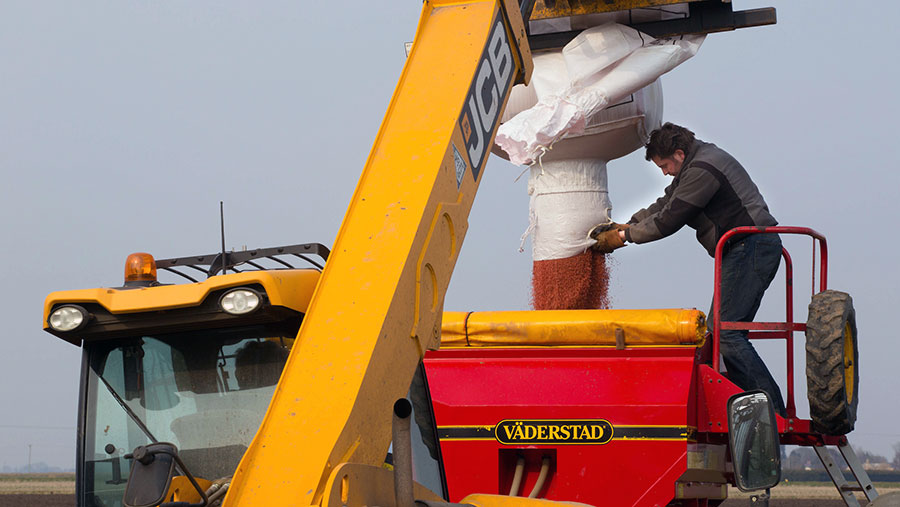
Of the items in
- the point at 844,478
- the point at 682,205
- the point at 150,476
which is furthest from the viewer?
the point at 682,205

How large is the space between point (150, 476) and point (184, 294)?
78 centimetres

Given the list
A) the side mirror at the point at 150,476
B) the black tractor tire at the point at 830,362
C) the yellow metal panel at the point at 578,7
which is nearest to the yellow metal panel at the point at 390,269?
the side mirror at the point at 150,476

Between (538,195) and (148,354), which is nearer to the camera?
(148,354)

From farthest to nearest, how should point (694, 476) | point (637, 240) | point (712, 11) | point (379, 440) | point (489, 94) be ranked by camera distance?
point (712, 11), point (637, 240), point (694, 476), point (489, 94), point (379, 440)

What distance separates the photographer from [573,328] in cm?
530

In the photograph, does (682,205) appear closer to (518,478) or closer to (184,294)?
(518,478)

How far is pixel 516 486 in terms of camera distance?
206 inches

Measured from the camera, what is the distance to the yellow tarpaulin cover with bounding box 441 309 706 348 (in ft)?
16.8

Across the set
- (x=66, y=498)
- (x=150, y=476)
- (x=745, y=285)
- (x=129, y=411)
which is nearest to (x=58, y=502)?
(x=66, y=498)

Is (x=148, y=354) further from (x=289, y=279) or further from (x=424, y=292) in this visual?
(x=424, y=292)

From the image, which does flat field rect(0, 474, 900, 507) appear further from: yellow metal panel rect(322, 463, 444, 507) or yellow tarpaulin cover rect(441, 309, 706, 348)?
yellow metal panel rect(322, 463, 444, 507)

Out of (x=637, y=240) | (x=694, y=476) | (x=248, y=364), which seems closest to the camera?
(x=248, y=364)

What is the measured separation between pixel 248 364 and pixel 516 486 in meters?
2.14

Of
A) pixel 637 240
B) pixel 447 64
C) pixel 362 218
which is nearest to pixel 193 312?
pixel 362 218
